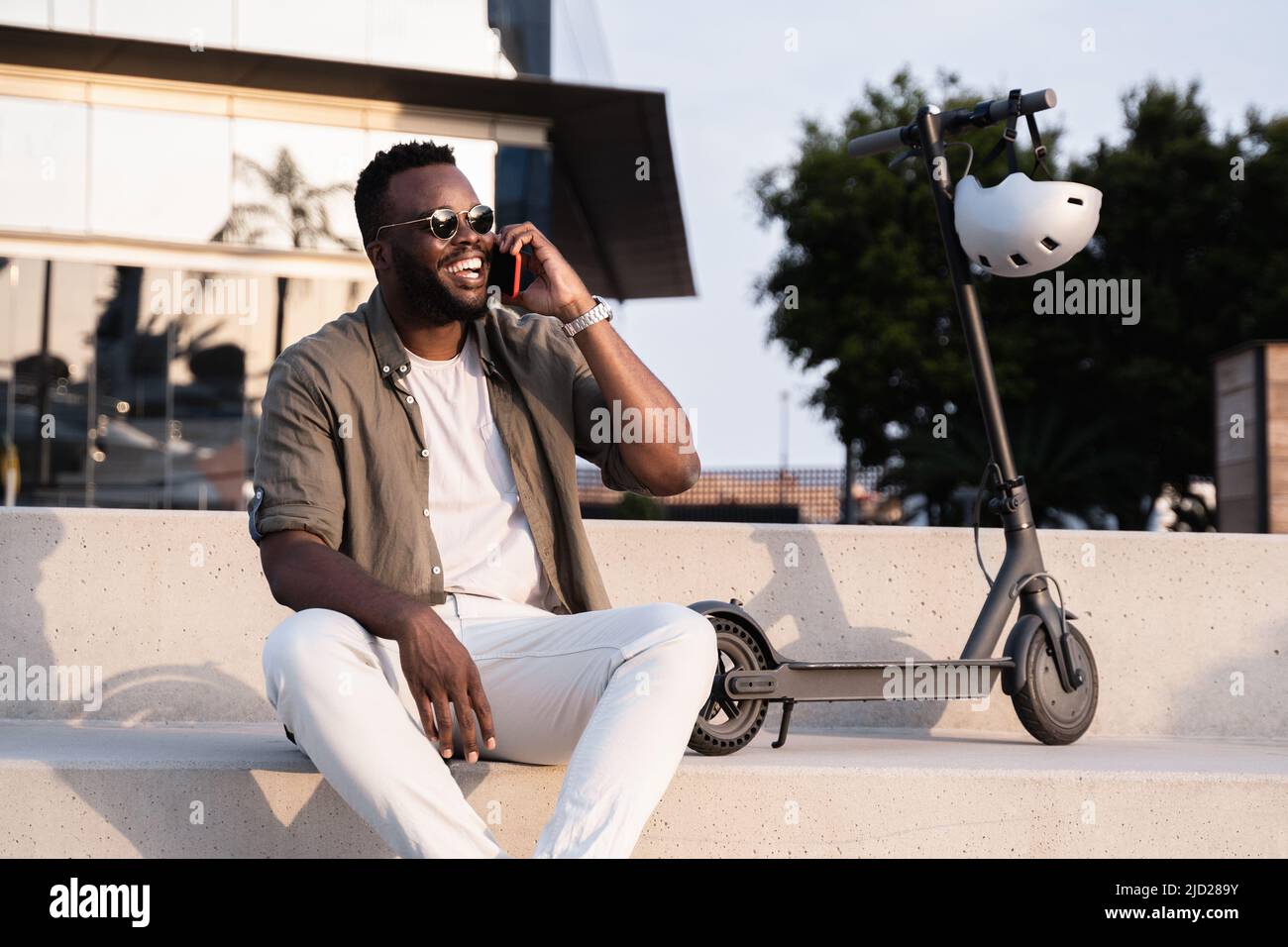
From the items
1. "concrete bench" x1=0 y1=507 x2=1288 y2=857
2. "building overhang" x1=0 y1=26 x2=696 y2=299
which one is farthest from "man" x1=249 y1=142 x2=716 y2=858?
"building overhang" x1=0 y1=26 x2=696 y2=299

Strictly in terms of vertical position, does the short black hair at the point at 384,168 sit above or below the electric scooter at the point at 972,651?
above

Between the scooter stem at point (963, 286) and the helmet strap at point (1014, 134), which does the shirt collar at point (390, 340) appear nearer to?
the scooter stem at point (963, 286)

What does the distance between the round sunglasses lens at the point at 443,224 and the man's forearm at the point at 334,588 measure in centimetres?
72

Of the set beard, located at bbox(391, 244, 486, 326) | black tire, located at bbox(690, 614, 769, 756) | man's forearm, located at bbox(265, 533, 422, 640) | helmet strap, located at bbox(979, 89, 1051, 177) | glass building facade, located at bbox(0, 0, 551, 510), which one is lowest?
black tire, located at bbox(690, 614, 769, 756)

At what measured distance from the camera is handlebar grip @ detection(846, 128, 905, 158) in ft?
13.0

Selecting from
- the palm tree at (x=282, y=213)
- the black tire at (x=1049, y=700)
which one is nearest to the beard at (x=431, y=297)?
the black tire at (x=1049, y=700)

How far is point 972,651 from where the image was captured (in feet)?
11.8

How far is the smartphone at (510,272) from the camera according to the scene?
9.37 ft

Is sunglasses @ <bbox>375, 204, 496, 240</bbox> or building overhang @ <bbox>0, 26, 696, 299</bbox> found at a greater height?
building overhang @ <bbox>0, 26, 696, 299</bbox>

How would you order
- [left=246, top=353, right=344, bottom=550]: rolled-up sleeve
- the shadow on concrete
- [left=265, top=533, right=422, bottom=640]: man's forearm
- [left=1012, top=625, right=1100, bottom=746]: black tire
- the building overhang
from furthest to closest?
the building overhang < the shadow on concrete < [left=1012, top=625, right=1100, bottom=746]: black tire < [left=246, top=353, right=344, bottom=550]: rolled-up sleeve < [left=265, top=533, right=422, bottom=640]: man's forearm

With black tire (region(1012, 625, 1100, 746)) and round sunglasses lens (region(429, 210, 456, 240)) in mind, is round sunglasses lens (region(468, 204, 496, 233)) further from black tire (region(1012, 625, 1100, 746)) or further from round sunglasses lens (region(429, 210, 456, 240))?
black tire (region(1012, 625, 1100, 746))

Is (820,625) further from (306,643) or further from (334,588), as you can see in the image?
(306,643)

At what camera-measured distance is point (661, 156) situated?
53.3 feet

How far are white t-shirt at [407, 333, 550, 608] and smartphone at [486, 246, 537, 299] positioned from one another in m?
0.23
